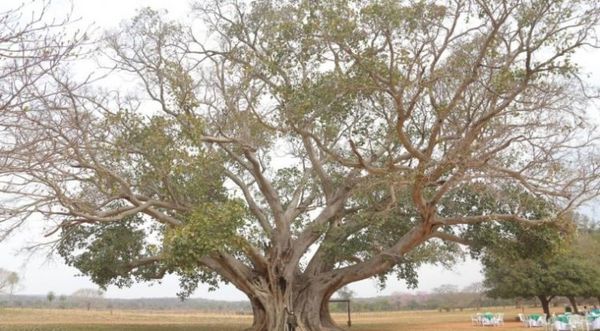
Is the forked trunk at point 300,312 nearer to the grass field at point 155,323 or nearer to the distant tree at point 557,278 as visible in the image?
the grass field at point 155,323

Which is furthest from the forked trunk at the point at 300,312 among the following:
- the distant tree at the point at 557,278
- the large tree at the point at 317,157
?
the distant tree at the point at 557,278

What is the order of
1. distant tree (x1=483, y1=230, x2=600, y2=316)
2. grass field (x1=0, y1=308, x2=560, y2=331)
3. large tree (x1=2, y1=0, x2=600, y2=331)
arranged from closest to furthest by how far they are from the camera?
large tree (x1=2, y1=0, x2=600, y2=331) → grass field (x1=0, y1=308, x2=560, y2=331) → distant tree (x1=483, y1=230, x2=600, y2=316)

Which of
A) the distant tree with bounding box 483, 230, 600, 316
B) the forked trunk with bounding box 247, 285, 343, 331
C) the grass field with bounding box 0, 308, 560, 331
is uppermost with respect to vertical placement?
the distant tree with bounding box 483, 230, 600, 316

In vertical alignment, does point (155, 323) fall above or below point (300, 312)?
below

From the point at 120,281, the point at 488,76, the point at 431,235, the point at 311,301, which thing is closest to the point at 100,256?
the point at 120,281

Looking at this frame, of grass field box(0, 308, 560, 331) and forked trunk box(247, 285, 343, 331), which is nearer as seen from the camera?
forked trunk box(247, 285, 343, 331)

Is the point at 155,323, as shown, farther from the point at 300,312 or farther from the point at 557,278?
the point at 557,278

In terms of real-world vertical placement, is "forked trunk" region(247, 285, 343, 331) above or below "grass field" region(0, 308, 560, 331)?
above

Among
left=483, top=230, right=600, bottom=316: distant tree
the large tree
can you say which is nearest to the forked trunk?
the large tree

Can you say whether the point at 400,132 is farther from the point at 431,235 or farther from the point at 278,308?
the point at 278,308

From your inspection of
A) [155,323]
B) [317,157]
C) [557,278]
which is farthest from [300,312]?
[557,278]

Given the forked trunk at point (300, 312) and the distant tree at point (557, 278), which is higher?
the distant tree at point (557, 278)

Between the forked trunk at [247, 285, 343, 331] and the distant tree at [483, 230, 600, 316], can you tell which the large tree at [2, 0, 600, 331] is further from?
the distant tree at [483, 230, 600, 316]

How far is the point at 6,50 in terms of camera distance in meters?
4.40
